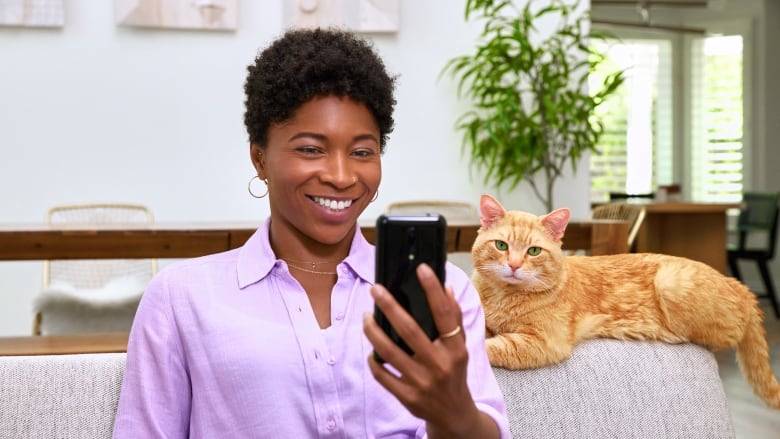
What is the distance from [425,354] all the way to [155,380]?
47 centimetres

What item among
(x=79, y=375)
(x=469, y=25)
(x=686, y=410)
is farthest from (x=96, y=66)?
(x=686, y=410)

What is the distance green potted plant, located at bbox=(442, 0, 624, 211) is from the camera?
470 centimetres

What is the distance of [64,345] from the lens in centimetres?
179

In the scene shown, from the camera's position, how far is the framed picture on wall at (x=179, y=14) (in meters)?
4.55

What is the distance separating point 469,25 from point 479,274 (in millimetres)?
3542

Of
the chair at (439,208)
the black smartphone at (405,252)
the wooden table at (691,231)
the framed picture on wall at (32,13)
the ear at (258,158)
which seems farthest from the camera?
the wooden table at (691,231)

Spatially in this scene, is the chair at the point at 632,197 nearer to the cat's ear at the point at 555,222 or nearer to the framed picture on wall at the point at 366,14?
the framed picture on wall at the point at 366,14

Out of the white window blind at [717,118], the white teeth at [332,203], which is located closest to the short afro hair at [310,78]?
the white teeth at [332,203]

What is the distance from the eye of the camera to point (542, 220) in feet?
4.98

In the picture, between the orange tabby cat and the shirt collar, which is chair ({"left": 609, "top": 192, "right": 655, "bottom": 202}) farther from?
the shirt collar

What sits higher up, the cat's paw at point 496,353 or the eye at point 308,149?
the eye at point 308,149

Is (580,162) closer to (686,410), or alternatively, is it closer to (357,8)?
(357,8)

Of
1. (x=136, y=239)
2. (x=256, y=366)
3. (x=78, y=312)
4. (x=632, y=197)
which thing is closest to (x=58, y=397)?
(x=256, y=366)

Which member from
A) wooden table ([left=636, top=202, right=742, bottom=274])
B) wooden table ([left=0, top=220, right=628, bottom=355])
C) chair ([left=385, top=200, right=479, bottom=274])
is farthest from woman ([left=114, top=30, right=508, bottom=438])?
wooden table ([left=636, top=202, right=742, bottom=274])
